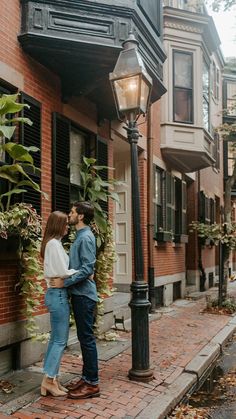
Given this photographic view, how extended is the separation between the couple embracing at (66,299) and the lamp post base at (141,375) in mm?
719

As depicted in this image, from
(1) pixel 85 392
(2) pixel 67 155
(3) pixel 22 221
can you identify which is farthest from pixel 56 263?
(2) pixel 67 155

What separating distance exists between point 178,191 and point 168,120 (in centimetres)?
292

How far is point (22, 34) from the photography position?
21.2ft

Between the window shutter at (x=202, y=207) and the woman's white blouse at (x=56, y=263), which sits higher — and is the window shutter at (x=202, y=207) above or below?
above

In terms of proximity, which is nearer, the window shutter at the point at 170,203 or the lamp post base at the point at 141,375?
the lamp post base at the point at 141,375

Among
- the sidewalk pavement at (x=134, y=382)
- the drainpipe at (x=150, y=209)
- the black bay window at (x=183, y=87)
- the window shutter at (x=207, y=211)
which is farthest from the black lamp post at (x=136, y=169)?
the window shutter at (x=207, y=211)

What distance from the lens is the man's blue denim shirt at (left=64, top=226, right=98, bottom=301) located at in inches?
195

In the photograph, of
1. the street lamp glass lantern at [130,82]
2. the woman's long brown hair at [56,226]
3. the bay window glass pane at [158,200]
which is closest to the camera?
the woman's long brown hair at [56,226]

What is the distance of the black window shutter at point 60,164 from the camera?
7.23m

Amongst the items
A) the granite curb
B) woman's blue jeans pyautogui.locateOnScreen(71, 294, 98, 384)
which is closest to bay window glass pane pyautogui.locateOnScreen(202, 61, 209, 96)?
the granite curb

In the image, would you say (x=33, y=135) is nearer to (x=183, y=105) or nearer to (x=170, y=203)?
(x=170, y=203)

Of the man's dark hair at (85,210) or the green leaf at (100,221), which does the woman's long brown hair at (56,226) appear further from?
the green leaf at (100,221)

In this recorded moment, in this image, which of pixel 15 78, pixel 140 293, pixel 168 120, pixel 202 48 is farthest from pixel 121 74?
pixel 202 48

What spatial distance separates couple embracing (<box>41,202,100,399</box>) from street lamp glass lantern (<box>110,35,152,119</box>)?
1742 mm
